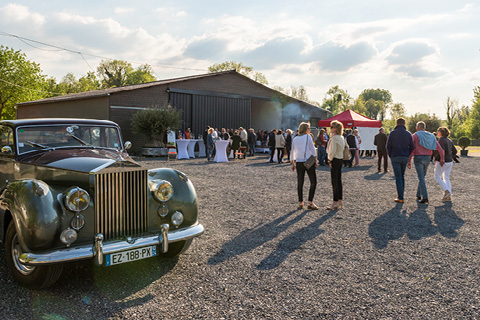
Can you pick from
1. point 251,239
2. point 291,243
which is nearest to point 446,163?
point 291,243

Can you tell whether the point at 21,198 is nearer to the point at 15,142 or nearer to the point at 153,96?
the point at 15,142

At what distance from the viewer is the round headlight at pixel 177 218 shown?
4.05 meters

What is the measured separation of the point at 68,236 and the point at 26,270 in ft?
2.10

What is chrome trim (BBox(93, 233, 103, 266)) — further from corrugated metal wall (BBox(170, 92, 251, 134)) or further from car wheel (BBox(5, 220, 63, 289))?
corrugated metal wall (BBox(170, 92, 251, 134))

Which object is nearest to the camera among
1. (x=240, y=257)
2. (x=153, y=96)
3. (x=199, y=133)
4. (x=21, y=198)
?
(x=21, y=198)

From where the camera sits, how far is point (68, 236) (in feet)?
11.1


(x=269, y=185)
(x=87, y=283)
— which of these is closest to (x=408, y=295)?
(x=87, y=283)

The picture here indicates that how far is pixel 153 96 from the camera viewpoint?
930 inches

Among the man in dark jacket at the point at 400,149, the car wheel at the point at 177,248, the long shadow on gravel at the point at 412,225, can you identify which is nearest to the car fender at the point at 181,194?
the car wheel at the point at 177,248

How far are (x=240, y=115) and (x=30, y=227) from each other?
2529 cm

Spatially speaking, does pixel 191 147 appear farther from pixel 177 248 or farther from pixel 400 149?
pixel 177 248

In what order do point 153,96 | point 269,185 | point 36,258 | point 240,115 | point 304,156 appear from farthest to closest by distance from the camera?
point 240,115
point 153,96
point 269,185
point 304,156
point 36,258

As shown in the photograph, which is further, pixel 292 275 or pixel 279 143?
pixel 279 143

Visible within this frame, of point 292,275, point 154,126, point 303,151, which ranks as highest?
point 154,126
